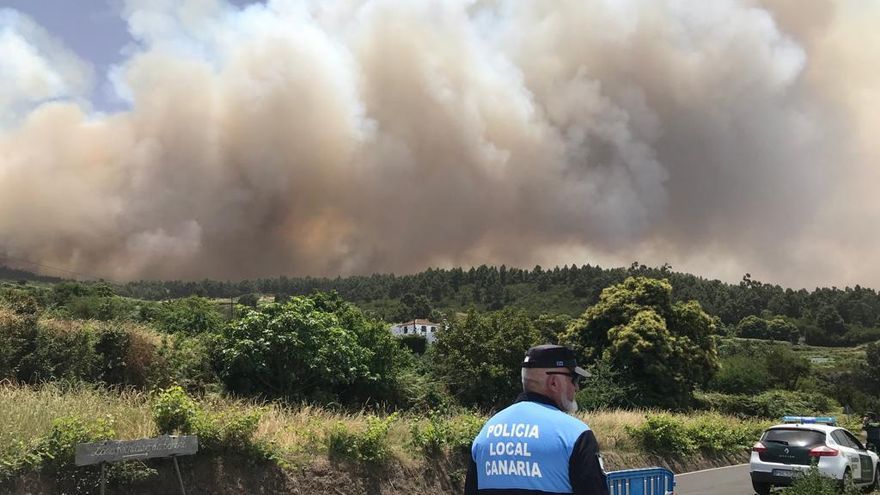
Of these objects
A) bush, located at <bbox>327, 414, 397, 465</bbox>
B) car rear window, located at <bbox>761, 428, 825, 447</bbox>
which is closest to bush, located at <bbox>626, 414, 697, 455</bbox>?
car rear window, located at <bbox>761, 428, 825, 447</bbox>

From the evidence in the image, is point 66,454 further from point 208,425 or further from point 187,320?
point 187,320

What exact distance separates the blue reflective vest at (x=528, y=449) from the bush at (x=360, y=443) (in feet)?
28.0

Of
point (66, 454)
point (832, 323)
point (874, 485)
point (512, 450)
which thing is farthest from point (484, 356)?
point (832, 323)

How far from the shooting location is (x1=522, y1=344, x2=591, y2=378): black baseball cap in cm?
332

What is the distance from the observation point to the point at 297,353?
26906 millimetres

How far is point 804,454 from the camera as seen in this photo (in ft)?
42.5

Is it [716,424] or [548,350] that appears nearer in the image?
[548,350]

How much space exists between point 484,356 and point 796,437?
3012 centimetres

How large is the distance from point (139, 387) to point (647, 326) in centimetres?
2365

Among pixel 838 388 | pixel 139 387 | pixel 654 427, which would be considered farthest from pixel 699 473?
pixel 838 388

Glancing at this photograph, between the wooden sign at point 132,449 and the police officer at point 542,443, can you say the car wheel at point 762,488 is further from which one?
the police officer at point 542,443

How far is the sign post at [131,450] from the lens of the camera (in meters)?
7.55

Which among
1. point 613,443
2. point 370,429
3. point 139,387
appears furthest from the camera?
point 139,387

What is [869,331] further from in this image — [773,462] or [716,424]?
[773,462]
